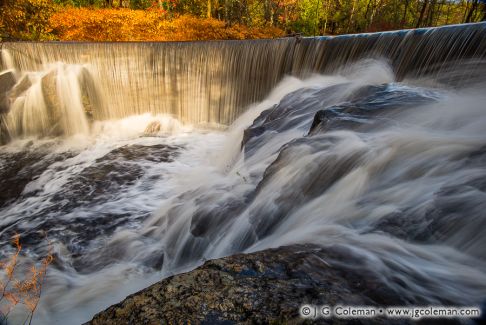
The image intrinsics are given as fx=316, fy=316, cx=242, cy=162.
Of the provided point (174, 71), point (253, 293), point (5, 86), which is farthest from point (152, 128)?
point (253, 293)

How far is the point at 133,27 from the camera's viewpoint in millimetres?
17422

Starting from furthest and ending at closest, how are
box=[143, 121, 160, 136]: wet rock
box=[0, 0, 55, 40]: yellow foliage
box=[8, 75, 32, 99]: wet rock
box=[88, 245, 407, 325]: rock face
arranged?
box=[0, 0, 55, 40]: yellow foliage → box=[143, 121, 160, 136]: wet rock → box=[8, 75, 32, 99]: wet rock → box=[88, 245, 407, 325]: rock face

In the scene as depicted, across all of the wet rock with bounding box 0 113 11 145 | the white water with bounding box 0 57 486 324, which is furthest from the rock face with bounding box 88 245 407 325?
the wet rock with bounding box 0 113 11 145

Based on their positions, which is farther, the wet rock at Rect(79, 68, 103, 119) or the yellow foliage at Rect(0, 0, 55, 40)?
the yellow foliage at Rect(0, 0, 55, 40)

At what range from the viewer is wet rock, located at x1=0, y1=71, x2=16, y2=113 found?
9.74m

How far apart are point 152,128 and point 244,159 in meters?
5.52

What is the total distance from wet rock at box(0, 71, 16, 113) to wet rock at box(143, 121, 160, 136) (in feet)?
14.0

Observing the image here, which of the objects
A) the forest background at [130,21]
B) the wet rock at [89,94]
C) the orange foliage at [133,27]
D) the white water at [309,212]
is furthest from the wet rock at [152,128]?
the orange foliage at [133,27]

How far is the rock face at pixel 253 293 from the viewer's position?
5.37ft

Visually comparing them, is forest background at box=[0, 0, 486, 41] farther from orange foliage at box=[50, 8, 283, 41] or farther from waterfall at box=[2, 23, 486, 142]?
waterfall at box=[2, 23, 486, 142]

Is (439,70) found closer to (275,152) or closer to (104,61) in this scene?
(275,152)

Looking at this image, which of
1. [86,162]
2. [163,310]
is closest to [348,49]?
[86,162]

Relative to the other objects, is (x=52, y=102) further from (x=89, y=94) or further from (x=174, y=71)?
(x=174, y=71)

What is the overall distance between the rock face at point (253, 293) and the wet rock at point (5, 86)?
415 inches
